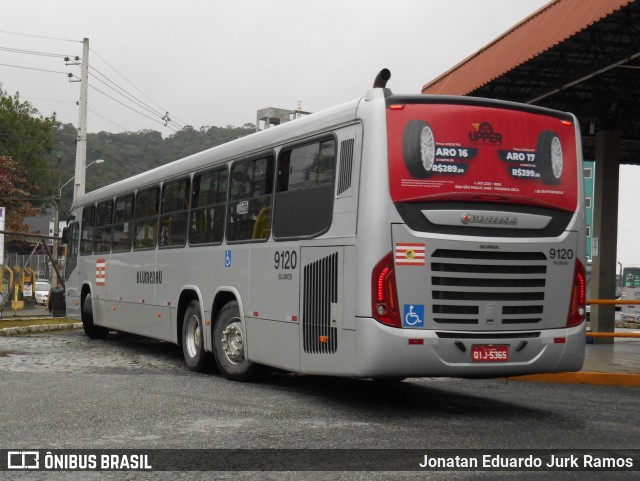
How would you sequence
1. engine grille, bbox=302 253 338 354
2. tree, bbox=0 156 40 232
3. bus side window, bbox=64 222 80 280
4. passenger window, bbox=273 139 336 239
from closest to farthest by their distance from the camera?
engine grille, bbox=302 253 338 354 < passenger window, bbox=273 139 336 239 < bus side window, bbox=64 222 80 280 < tree, bbox=0 156 40 232

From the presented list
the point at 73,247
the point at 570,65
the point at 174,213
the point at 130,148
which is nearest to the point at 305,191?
the point at 174,213

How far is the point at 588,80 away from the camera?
18031mm

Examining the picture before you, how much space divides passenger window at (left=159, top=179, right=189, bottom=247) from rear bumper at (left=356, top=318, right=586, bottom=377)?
5545 millimetres

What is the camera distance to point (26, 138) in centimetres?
6319

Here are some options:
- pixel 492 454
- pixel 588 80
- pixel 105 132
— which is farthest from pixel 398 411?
pixel 105 132

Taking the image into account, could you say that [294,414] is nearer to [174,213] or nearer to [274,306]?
[274,306]

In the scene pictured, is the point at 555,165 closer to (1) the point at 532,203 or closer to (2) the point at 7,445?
(1) the point at 532,203

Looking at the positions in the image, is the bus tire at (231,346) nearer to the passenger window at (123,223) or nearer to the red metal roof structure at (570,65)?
the passenger window at (123,223)

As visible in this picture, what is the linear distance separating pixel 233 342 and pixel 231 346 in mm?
70

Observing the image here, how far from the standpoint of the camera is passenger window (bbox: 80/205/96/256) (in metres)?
18.7

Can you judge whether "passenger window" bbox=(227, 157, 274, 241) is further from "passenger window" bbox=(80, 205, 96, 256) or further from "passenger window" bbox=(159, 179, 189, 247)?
"passenger window" bbox=(80, 205, 96, 256)

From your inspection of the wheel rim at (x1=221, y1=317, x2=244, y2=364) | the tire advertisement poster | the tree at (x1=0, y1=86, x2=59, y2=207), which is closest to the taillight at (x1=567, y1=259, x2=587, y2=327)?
the tire advertisement poster

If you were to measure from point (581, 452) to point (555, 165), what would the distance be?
3461 millimetres

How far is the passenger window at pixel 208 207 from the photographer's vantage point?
12.2m
